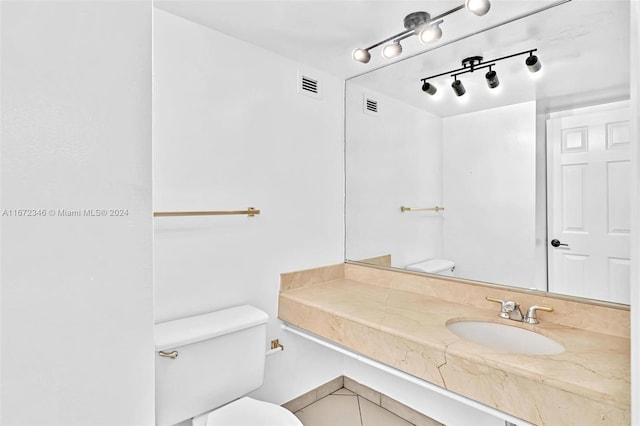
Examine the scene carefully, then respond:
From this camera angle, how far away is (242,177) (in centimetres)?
175

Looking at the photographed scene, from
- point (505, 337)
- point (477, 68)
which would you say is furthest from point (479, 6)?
point (505, 337)

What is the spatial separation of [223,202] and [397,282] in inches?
43.8

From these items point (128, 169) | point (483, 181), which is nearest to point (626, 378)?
point (483, 181)

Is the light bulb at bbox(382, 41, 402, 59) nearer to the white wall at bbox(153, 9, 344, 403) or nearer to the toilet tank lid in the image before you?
the white wall at bbox(153, 9, 344, 403)

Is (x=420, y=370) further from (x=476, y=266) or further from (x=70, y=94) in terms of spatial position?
(x=70, y=94)

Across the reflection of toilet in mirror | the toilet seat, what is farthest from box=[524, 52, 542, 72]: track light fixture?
the toilet seat

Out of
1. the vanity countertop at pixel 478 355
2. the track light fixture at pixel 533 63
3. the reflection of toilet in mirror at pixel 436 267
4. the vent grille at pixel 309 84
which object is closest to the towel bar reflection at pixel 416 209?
the reflection of toilet in mirror at pixel 436 267

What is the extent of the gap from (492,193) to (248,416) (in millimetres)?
1568

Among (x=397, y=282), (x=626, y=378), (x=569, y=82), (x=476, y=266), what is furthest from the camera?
(x=397, y=282)

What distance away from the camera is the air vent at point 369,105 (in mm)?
2229

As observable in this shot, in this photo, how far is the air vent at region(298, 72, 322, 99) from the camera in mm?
2010

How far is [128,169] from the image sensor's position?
341mm

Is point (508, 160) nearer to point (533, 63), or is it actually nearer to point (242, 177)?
point (533, 63)

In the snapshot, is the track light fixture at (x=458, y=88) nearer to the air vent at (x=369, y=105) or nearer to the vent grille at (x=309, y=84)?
the air vent at (x=369, y=105)
